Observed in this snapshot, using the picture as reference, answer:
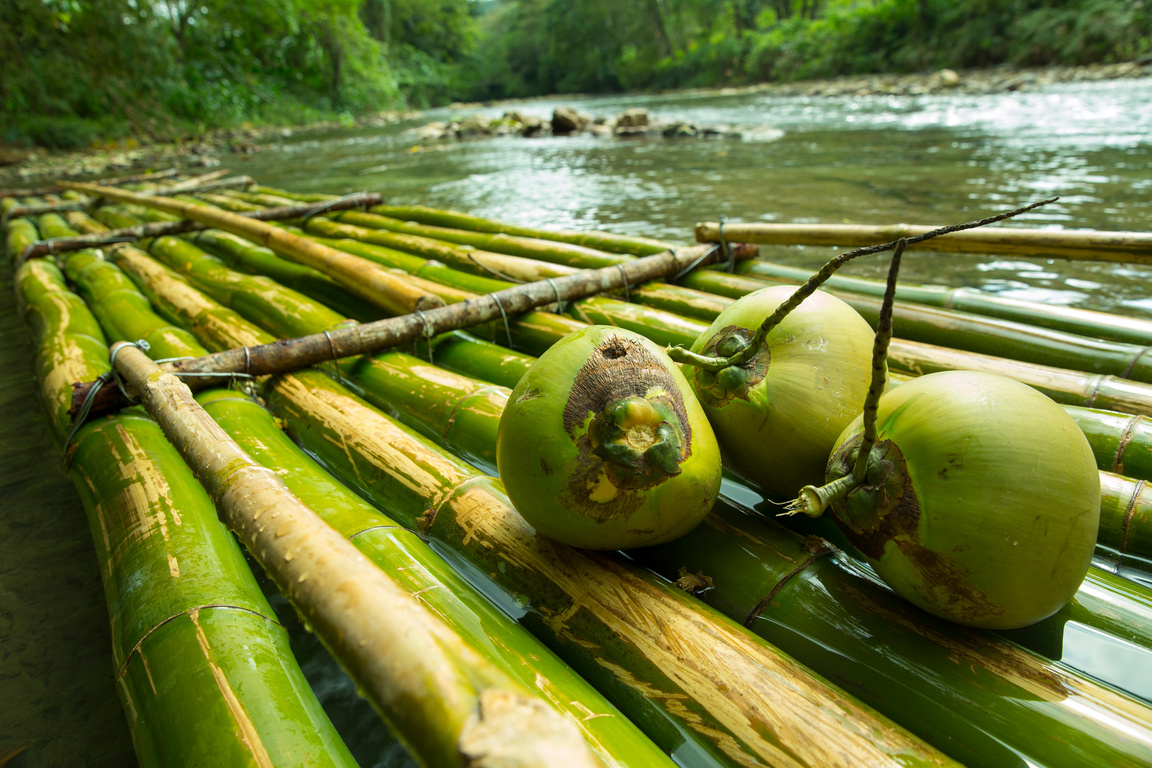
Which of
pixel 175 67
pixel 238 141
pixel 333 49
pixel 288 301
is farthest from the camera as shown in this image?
pixel 333 49

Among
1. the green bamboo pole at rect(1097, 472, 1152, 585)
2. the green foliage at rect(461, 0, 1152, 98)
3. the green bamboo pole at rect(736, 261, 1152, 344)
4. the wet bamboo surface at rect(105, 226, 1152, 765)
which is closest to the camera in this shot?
the green bamboo pole at rect(1097, 472, 1152, 585)

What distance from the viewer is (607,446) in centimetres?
122

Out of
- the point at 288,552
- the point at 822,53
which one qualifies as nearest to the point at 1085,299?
the point at 288,552

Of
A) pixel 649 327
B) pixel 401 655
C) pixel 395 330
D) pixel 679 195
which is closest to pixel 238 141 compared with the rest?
pixel 679 195

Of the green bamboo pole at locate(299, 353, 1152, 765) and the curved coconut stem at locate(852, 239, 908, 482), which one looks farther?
the green bamboo pole at locate(299, 353, 1152, 765)

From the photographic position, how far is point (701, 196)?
8.62 meters

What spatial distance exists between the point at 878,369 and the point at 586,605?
82 centimetres

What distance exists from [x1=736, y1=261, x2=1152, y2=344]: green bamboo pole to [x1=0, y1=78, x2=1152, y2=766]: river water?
1626 millimetres

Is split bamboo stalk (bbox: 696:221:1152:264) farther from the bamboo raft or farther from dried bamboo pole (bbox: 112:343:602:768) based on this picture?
dried bamboo pole (bbox: 112:343:602:768)

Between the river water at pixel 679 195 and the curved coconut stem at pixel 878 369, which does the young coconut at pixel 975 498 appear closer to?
the curved coconut stem at pixel 878 369

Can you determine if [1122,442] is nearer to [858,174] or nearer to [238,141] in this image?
[858,174]

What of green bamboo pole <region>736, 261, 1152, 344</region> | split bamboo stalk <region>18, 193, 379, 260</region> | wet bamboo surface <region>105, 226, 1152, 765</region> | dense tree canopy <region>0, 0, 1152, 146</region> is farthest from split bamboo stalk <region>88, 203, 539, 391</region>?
dense tree canopy <region>0, 0, 1152, 146</region>

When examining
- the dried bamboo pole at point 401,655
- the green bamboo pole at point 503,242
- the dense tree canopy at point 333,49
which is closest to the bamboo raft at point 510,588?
the dried bamboo pole at point 401,655

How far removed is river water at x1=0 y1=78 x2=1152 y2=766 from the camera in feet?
5.98
